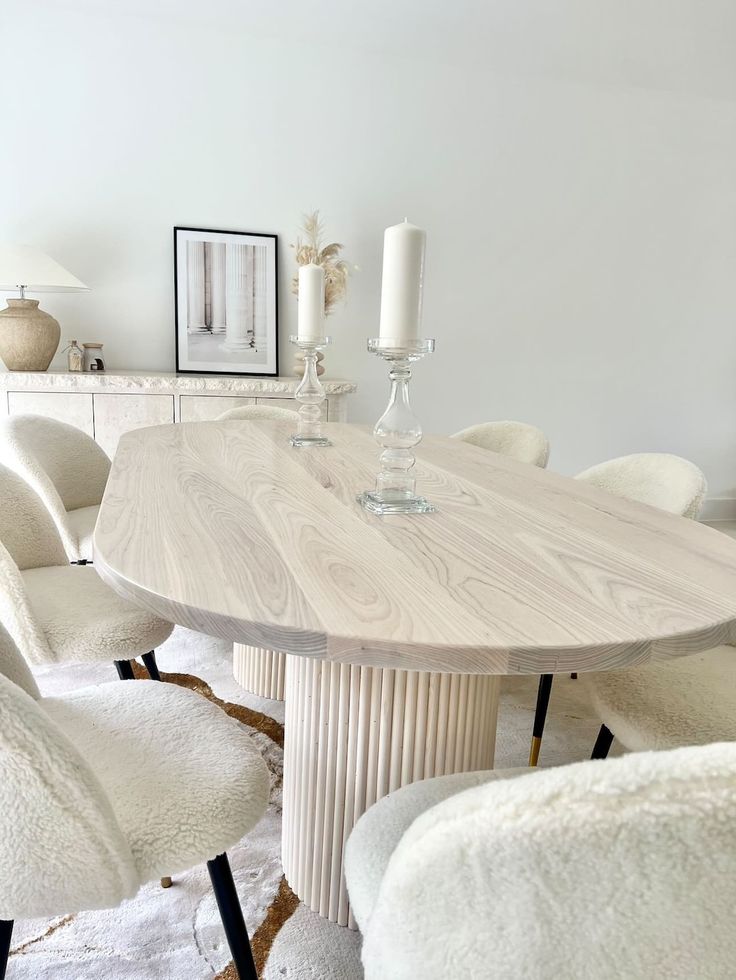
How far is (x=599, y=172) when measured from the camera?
4242 millimetres

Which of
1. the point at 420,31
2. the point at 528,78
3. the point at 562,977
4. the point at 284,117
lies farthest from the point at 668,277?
the point at 562,977

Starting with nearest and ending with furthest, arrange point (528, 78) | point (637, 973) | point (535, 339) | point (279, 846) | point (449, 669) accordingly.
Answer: point (637, 973) → point (449, 669) → point (279, 846) → point (528, 78) → point (535, 339)

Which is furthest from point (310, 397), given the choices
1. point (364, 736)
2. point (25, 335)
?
point (25, 335)

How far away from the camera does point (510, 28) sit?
→ 3.54m

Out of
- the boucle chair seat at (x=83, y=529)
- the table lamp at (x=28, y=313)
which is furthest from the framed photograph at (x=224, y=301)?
the boucle chair seat at (x=83, y=529)

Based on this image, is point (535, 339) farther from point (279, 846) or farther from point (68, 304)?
point (279, 846)

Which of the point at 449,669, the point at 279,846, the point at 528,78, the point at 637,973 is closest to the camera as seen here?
the point at 637,973

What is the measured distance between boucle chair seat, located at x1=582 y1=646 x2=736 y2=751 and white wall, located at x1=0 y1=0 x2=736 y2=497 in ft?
9.90

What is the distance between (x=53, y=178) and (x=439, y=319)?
2.06 metres

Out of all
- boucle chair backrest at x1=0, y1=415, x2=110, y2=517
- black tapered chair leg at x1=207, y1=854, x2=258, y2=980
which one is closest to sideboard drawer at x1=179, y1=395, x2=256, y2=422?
boucle chair backrest at x1=0, y1=415, x2=110, y2=517

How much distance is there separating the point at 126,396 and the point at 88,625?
7.05 ft

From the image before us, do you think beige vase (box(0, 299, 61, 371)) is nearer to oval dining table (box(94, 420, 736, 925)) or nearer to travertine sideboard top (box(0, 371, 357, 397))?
travertine sideboard top (box(0, 371, 357, 397))

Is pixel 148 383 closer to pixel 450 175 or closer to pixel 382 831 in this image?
pixel 450 175

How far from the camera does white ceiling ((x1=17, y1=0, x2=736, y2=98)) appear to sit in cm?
335
